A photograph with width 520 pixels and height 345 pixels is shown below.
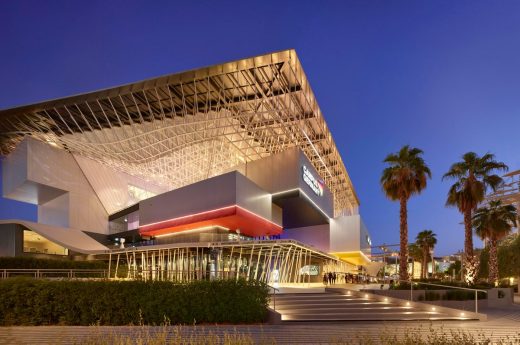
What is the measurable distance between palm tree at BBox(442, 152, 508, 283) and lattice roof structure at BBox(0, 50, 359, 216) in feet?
48.2

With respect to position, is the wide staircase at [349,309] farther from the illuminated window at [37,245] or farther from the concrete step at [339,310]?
the illuminated window at [37,245]

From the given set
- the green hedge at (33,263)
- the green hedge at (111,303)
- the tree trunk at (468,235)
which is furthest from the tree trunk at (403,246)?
the green hedge at (33,263)

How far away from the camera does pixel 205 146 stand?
56031 millimetres

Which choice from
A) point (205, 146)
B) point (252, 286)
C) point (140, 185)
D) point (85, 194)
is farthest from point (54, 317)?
point (140, 185)

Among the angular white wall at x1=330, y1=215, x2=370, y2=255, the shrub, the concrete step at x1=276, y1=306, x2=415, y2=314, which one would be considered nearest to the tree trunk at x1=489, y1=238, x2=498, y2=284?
the shrub

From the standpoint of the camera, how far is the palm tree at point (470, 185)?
34.3 meters

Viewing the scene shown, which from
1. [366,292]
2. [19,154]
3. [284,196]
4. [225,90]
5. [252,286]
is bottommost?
[366,292]

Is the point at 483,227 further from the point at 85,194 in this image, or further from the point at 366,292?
the point at 85,194

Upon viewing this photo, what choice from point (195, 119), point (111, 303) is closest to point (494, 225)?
point (195, 119)

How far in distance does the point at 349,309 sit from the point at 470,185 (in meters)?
19.5

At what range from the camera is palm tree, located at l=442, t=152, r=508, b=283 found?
34312 millimetres

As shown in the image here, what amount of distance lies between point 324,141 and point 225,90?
17.0m

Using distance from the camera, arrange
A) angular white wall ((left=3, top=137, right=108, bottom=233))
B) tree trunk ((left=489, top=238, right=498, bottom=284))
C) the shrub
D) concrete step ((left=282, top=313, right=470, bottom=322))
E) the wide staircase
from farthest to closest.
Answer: angular white wall ((left=3, top=137, right=108, bottom=233))
tree trunk ((left=489, top=238, right=498, bottom=284))
the shrub
the wide staircase
concrete step ((left=282, top=313, right=470, bottom=322))

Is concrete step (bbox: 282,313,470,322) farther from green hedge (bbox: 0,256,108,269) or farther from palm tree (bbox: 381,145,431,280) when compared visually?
green hedge (bbox: 0,256,108,269)
